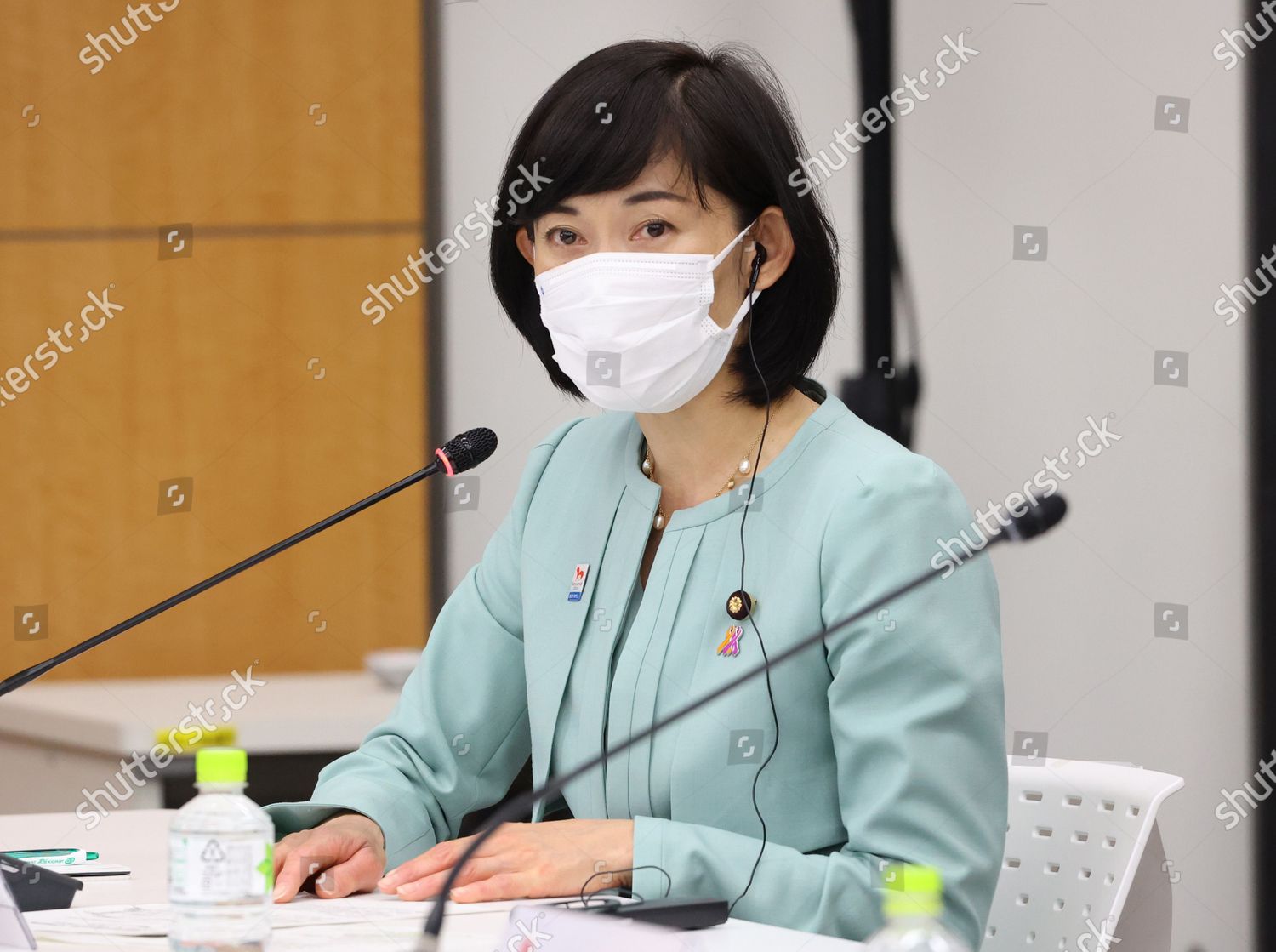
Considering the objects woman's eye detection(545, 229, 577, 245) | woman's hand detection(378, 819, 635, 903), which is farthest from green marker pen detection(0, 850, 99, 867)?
woman's eye detection(545, 229, 577, 245)

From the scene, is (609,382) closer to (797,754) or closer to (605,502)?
(605,502)

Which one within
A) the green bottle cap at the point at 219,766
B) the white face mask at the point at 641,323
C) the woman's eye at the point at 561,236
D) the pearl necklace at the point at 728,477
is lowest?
the green bottle cap at the point at 219,766

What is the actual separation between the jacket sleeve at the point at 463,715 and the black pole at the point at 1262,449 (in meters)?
1.21

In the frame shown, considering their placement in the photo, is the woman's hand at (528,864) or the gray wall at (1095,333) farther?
the gray wall at (1095,333)

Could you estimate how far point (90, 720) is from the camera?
7.85 ft

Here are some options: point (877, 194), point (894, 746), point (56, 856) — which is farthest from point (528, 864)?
point (877, 194)

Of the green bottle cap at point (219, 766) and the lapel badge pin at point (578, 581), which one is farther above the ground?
the lapel badge pin at point (578, 581)

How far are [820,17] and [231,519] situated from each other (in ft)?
4.91

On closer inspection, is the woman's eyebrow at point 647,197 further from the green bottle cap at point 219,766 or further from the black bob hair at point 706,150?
the green bottle cap at point 219,766

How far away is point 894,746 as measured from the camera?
1143 millimetres

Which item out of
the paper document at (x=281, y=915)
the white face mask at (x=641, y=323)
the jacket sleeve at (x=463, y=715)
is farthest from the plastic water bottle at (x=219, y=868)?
the white face mask at (x=641, y=323)

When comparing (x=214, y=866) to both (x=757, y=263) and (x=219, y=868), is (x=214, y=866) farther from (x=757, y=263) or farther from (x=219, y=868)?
(x=757, y=263)

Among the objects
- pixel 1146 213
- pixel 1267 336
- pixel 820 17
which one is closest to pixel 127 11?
pixel 820 17

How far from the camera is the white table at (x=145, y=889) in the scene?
93 centimetres
